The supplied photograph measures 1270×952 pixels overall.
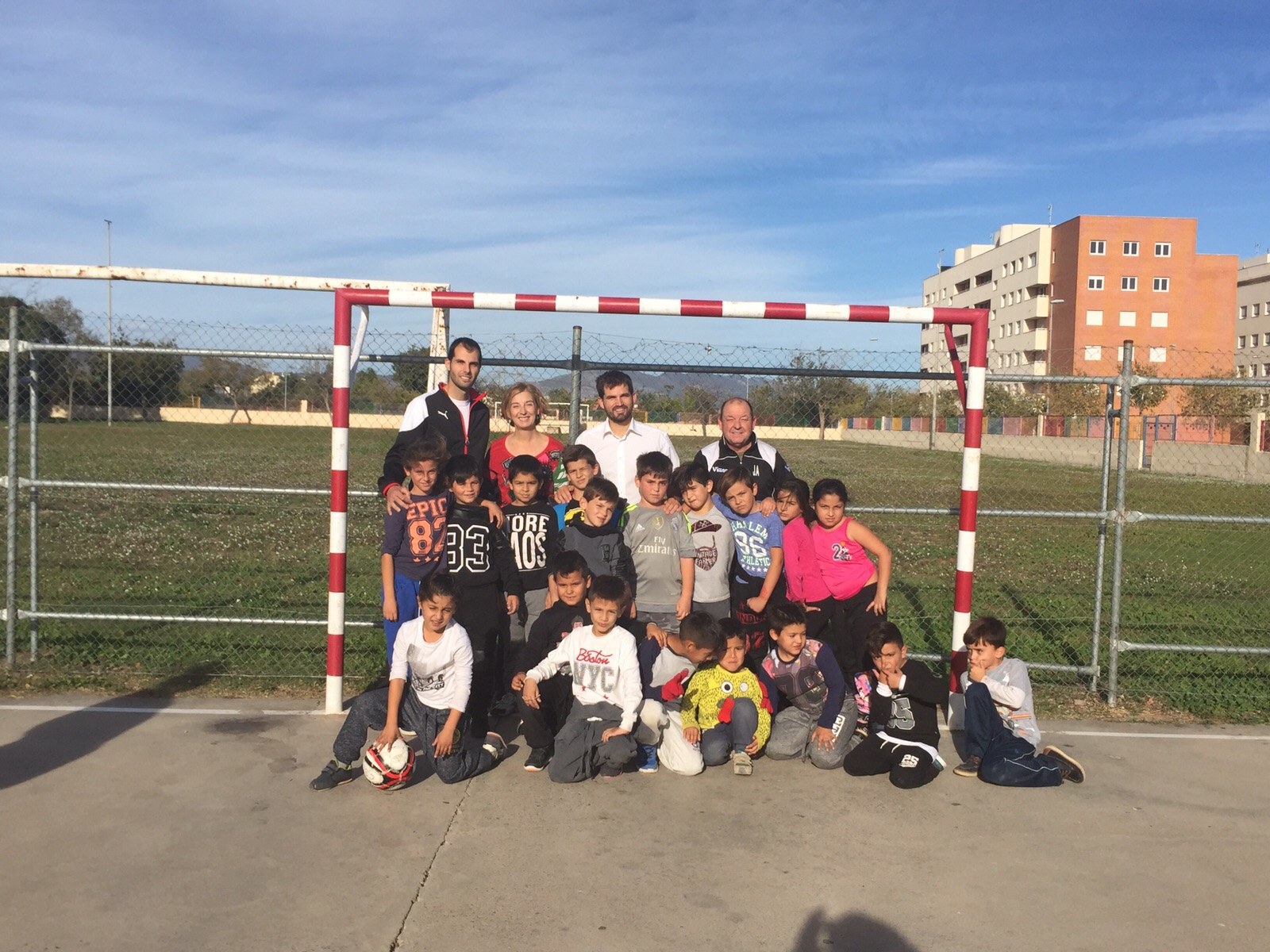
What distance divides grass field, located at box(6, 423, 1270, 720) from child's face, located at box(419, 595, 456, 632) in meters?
1.84

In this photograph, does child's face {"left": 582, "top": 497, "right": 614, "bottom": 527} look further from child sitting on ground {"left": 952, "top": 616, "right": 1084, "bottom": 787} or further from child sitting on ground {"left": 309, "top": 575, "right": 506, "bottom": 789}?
child sitting on ground {"left": 952, "top": 616, "right": 1084, "bottom": 787}

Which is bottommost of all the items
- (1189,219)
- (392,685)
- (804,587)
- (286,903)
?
(286,903)

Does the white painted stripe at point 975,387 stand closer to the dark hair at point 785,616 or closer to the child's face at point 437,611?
the dark hair at point 785,616

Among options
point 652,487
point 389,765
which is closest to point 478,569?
point 652,487

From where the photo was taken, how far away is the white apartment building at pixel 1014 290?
75625mm

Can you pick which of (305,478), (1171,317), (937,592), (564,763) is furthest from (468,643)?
(1171,317)

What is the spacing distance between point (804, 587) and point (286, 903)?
319 cm

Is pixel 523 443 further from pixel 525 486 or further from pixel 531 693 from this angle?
pixel 531 693

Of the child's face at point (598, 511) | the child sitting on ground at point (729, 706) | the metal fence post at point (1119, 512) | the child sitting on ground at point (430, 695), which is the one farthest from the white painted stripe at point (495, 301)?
the metal fence post at point (1119, 512)

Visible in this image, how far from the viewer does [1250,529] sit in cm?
1708

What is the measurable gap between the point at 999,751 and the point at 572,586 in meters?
2.29

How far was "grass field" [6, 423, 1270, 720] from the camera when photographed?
6859mm

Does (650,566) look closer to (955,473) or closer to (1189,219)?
(955,473)

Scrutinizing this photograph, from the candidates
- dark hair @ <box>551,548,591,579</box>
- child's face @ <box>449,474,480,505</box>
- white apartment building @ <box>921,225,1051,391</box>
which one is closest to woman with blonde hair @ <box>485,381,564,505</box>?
child's face @ <box>449,474,480,505</box>
